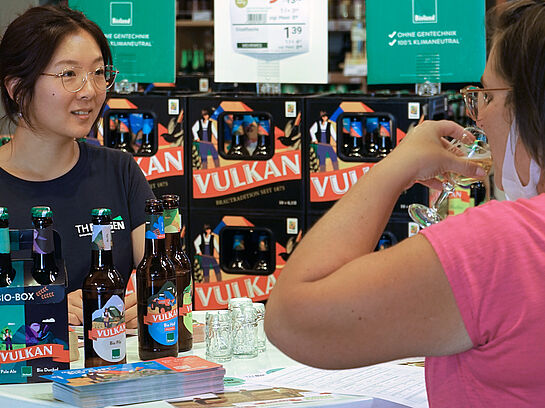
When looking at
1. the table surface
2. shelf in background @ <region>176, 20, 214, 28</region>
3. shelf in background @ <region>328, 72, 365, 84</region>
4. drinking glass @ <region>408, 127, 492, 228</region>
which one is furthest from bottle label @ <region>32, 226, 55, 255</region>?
shelf in background @ <region>328, 72, 365, 84</region>

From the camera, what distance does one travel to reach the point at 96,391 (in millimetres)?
1597

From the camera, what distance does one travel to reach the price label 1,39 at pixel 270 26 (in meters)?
3.74

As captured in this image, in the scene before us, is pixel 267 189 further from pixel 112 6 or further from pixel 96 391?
pixel 96 391

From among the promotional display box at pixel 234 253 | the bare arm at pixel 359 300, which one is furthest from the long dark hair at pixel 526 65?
the promotional display box at pixel 234 253

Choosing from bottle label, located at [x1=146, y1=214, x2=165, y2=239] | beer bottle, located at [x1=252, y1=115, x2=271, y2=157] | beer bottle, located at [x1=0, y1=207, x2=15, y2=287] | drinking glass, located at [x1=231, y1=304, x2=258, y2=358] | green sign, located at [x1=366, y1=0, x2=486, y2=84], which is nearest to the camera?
beer bottle, located at [x1=0, y1=207, x2=15, y2=287]

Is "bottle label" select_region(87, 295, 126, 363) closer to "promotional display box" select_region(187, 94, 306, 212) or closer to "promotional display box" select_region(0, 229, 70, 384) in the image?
"promotional display box" select_region(0, 229, 70, 384)

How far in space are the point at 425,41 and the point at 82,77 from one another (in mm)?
1664

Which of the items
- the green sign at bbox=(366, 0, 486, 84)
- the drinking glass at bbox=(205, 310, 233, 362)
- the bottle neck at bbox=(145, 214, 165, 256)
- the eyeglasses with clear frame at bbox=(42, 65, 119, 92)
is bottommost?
the drinking glass at bbox=(205, 310, 233, 362)

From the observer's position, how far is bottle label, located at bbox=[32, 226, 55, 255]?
1777 millimetres

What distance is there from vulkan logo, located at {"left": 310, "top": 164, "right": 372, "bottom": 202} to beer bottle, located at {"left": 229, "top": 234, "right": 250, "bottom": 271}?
43 centimetres

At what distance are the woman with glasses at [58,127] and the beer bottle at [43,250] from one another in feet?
2.36

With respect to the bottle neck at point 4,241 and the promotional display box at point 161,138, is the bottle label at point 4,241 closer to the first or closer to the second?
the bottle neck at point 4,241

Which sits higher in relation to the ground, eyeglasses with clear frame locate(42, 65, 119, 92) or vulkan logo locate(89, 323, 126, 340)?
eyeglasses with clear frame locate(42, 65, 119, 92)

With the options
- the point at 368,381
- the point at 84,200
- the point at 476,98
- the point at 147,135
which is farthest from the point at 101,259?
the point at 147,135
